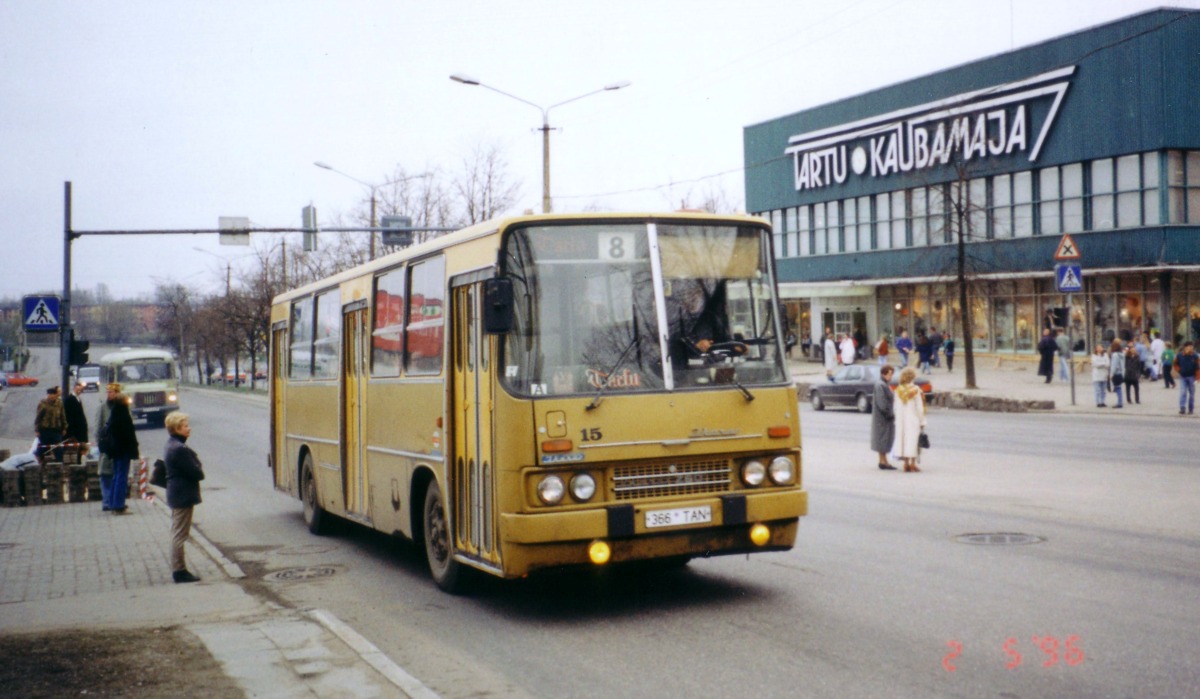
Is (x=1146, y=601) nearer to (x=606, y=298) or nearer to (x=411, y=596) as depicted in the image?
(x=606, y=298)

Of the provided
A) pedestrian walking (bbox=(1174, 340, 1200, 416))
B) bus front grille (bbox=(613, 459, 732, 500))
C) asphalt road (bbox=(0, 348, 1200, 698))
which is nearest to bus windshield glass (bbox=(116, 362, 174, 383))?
asphalt road (bbox=(0, 348, 1200, 698))

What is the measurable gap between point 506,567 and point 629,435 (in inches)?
48.1

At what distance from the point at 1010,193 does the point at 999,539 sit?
39.5 metres

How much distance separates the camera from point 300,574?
450 inches

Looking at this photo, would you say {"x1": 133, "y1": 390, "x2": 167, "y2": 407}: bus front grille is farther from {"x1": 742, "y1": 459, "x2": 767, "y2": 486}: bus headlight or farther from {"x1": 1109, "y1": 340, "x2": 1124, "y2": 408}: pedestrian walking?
{"x1": 742, "y1": 459, "x2": 767, "y2": 486}: bus headlight

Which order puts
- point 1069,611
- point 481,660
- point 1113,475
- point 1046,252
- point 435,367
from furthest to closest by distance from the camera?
point 1046,252 → point 1113,475 → point 435,367 → point 1069,611 → point 481,660

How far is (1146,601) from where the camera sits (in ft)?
27.1

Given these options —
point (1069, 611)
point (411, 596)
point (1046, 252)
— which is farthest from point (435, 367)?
point (1046, 252)

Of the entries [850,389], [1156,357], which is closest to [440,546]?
[850,389]

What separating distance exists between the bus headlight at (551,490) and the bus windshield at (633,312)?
0.60 m

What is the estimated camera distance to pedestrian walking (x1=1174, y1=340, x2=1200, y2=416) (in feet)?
91.2

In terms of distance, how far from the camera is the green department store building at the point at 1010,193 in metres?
41.3

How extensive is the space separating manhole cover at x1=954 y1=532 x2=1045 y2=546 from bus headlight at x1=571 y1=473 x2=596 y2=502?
4638 mm

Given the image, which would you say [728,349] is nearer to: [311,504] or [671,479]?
[671,479]
